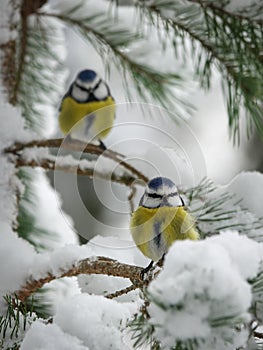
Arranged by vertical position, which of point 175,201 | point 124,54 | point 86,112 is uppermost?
point 124,54

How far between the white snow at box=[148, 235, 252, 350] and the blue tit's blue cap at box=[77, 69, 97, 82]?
53.0 inches

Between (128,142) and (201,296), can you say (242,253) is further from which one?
(128,142)

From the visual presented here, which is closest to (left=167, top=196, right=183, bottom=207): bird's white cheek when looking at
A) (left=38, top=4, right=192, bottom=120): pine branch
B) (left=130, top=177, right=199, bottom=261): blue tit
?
(left=130, top=177, right=199, bottom=261): blue tit

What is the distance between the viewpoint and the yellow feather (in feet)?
3.49

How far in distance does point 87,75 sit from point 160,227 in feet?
2.88

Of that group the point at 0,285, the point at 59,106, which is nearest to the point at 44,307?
the point at 0,285

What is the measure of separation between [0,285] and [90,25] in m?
0.59

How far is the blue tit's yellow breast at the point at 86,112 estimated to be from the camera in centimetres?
175

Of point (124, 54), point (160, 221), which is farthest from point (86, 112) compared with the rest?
point (160, 221)

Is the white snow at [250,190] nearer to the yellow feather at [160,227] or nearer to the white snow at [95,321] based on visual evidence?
the yellow feather at [160,227]

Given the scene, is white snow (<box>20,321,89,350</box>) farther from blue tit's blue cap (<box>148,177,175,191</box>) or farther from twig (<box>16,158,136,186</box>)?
twig (<box>16,158,136,186</box>)

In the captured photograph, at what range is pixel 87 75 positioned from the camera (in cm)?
186

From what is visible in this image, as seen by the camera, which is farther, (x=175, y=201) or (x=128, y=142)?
(x=128, y=142)

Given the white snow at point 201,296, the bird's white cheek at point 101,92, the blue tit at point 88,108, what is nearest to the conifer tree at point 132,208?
the white snow at point 201,296
